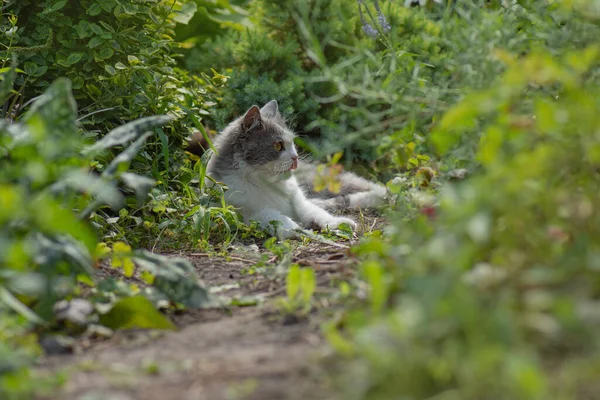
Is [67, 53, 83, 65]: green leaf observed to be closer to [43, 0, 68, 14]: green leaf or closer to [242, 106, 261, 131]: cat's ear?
[43, 0, 68, 14]: green leaf

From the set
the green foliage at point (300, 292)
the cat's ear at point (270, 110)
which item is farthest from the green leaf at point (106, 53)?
the green foliage at point (300, 292)

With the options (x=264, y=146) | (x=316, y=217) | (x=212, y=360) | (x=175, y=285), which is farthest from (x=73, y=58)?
(x=212, y=360)

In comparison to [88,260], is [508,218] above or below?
above

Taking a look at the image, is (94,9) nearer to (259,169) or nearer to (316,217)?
(259,169)

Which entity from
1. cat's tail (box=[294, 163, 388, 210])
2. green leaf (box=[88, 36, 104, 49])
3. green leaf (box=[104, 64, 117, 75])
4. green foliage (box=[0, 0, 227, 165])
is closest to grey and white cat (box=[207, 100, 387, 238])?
cat's tail (box=[294, 163, 388, 210])

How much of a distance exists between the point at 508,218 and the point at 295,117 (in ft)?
13.1

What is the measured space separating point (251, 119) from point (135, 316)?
2.71 metres

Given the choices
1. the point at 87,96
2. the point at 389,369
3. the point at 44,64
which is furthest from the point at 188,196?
the point at 389,369

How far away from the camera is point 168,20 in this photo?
4.50 m

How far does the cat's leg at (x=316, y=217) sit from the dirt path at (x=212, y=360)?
6.50ft

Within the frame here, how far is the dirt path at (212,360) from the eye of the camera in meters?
1.49

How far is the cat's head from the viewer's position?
14.9 ft

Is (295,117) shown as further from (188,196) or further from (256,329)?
(256,329)

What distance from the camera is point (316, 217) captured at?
448cm
